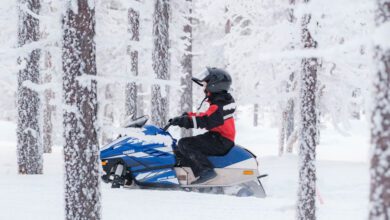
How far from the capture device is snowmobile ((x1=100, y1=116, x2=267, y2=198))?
8.44m

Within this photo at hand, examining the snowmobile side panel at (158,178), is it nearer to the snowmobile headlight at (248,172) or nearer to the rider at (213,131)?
the rider at (213,131)

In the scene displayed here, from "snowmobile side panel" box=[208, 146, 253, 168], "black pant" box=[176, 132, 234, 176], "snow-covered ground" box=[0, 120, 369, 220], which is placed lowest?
"snow-covered ground" box=[0, 120, 369, 220]

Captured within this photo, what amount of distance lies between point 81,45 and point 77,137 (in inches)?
31.9

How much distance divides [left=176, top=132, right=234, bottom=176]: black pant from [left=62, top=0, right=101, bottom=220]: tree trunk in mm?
3596

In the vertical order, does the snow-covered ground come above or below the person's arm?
below

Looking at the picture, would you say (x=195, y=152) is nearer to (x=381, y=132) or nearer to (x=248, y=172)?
(x=248, y=172)

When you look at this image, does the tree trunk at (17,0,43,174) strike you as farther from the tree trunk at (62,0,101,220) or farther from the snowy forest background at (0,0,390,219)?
the tree trunk at (62,0,101,220)

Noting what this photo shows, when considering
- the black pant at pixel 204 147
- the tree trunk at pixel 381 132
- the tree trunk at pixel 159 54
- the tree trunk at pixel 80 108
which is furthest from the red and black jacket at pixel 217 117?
the tree trunk at pixel 381 132

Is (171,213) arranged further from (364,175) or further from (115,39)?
(364,175)

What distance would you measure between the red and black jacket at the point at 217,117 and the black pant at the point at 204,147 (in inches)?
4.0

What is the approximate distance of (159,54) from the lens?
43.7 feet

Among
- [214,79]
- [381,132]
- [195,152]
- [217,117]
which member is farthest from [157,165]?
[381,132]

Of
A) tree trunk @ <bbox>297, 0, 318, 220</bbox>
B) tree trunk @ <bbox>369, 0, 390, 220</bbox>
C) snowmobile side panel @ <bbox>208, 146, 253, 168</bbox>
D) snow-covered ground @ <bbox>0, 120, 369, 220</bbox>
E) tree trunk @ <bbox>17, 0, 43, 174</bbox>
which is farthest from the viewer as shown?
tree trunk @ <bbox>17, 0, 43, 174</bbox>

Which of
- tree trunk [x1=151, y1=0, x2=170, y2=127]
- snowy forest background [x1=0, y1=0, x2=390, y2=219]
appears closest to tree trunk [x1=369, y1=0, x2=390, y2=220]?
snowy forest background [x1=0, y1=0, x2=390, y2=219]
